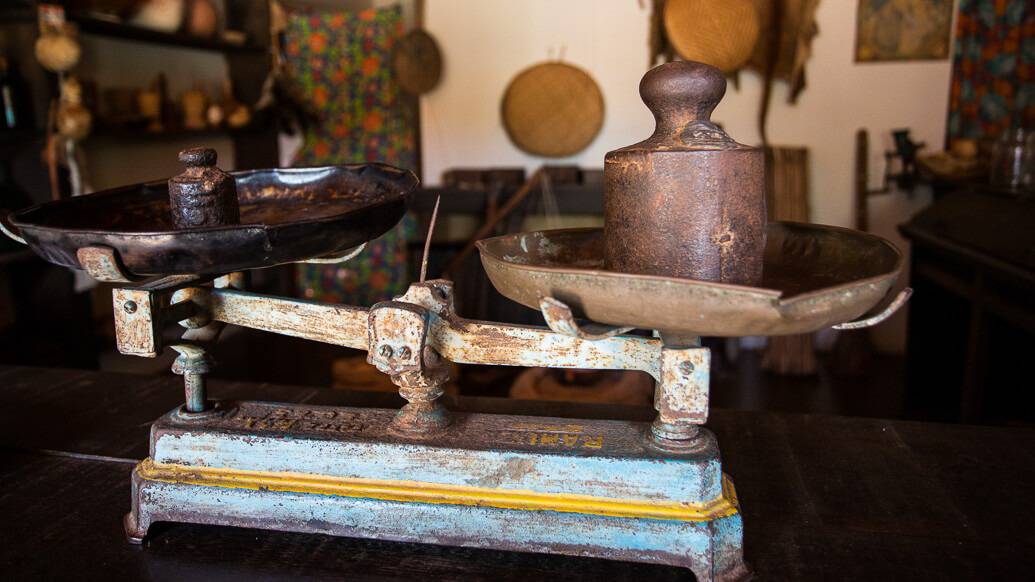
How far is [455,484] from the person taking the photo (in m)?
1.06

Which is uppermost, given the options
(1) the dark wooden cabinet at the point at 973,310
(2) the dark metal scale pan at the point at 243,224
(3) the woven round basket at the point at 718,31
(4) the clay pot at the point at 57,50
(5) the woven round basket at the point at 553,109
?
(3) the woven round basket at the point at 718,31

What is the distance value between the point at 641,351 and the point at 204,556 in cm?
66

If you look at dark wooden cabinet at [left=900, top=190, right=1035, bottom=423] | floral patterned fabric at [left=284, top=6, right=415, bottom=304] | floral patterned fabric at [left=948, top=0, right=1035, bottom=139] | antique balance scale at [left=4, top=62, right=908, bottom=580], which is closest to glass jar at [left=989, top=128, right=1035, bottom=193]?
dark wooden cabinet at [left=900, top=190, right=1035, bottom=423]

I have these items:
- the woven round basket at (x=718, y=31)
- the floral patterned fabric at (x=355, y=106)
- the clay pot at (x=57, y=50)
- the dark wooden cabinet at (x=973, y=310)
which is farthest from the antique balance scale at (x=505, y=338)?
the floral patterned fabric at (x=355, y=106)

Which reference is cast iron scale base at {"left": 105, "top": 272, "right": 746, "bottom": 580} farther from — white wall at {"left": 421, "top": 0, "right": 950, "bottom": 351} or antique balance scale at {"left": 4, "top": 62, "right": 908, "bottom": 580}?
white wall at {"left": 421, "top": 0, "right": 950, "bottom": 351}

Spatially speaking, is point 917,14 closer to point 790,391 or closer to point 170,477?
point 790,391

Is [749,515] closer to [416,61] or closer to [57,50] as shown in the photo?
[57,50]

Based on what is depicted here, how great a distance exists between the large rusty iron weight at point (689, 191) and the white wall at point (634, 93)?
3164 millimetres

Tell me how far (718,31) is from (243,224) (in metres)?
3.05

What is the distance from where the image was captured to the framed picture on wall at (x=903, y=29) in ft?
12.5

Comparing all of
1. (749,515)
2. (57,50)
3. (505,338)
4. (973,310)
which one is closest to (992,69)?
(973,310)

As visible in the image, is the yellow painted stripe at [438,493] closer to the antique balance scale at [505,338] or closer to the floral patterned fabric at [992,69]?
the antique balance scale at [505,338]

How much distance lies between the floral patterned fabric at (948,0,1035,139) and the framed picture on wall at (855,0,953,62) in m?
0.07

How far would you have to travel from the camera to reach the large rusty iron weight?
92 cm
